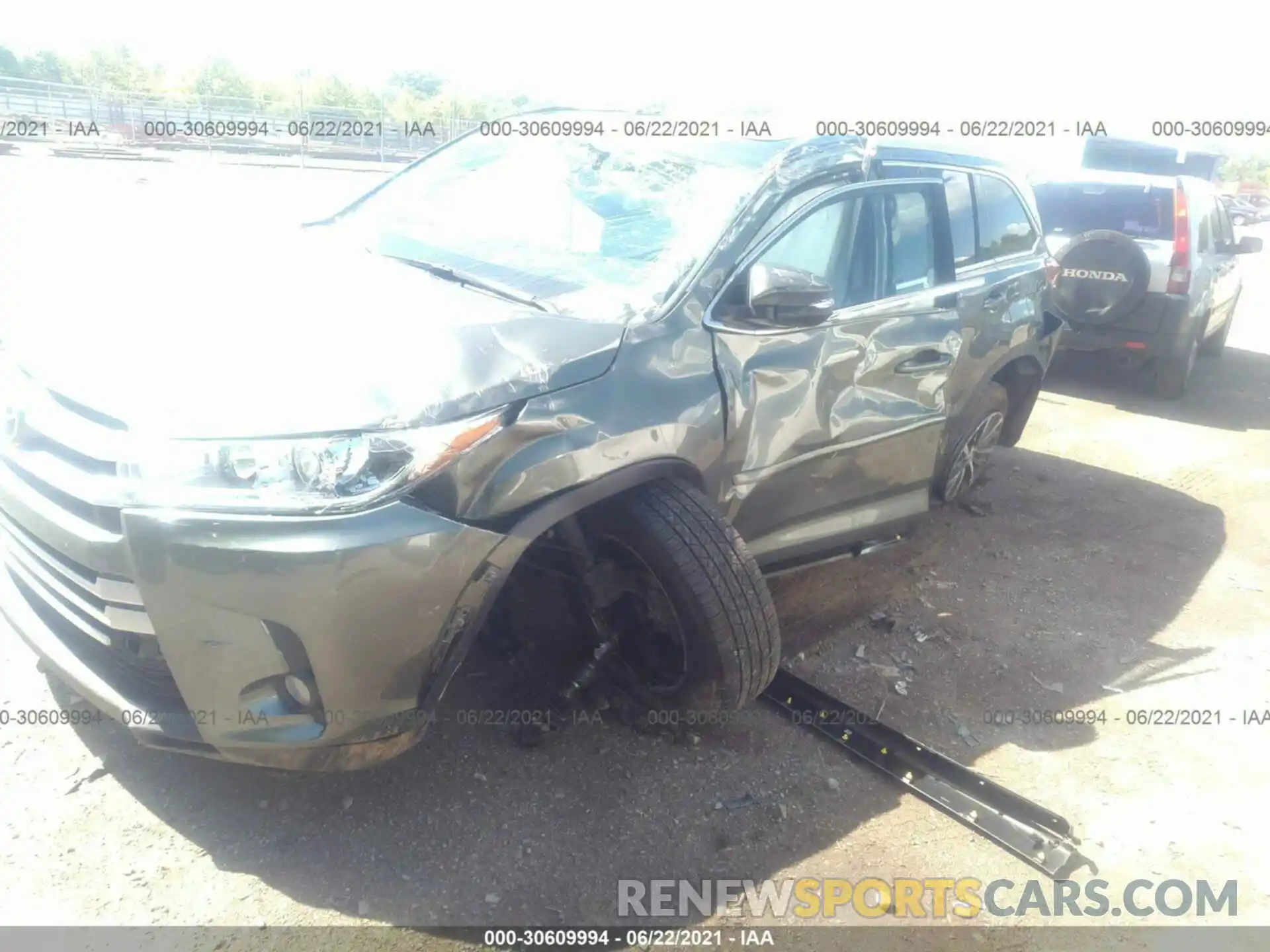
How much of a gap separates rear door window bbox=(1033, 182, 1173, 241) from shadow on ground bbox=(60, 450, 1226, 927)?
14.3 feet

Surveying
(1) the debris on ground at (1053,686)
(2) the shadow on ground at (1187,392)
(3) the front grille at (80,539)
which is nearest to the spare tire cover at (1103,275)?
(2) the shadow on ground at (1187,392)

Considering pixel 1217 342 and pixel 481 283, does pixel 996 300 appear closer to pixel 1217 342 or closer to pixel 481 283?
pixel 481 283

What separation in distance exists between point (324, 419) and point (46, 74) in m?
34.1

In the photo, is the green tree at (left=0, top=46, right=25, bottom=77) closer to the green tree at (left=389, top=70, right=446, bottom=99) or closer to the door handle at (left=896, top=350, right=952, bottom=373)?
the green tree at (left=389, top=70, right=446, bottom=99)

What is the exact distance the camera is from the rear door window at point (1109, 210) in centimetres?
748

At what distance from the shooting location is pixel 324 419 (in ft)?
7.04

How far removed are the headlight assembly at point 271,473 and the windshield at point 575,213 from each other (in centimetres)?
86

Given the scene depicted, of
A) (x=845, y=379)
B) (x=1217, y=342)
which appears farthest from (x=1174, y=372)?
(x=845, y=379)

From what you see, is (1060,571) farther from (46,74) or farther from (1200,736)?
(46,74)

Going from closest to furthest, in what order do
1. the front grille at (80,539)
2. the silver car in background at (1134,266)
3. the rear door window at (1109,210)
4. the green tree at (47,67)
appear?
the front grille at (80,539), the silver car in background at (1134,266), the rear door window at (1109,210), the green tree at (47,67)

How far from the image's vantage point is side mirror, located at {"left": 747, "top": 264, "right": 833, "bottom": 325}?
108 inches

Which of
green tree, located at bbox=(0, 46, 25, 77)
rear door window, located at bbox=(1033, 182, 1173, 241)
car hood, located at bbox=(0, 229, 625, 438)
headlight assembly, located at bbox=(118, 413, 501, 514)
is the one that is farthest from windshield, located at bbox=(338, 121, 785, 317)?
green tree, located at bbox=(0, 46, 25, 77)

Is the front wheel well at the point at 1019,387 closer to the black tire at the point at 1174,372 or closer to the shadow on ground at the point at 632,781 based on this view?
the shadow on ground at the point at 632,781

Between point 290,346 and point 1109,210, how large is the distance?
724 centimetres
